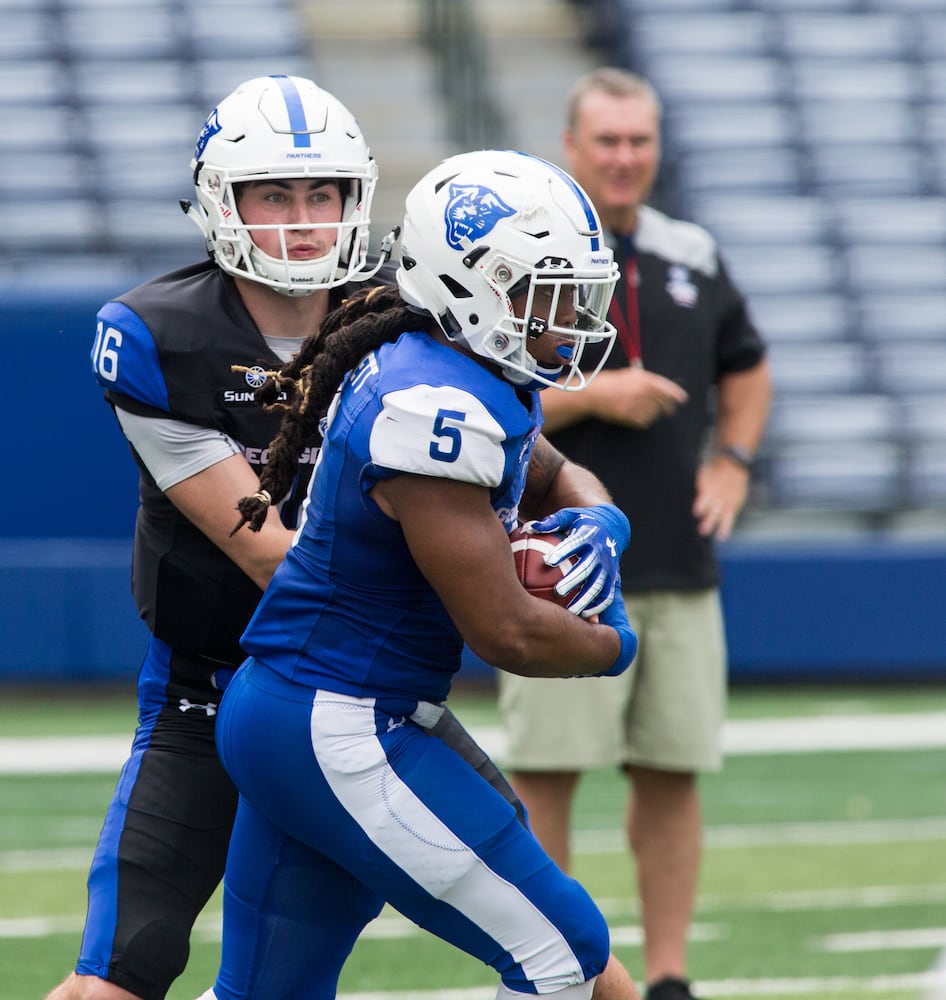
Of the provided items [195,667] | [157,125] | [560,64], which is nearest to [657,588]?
[195,667]

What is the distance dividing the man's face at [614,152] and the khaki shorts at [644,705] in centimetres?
99

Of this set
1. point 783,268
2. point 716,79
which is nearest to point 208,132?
point 783,268

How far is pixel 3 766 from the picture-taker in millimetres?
6961

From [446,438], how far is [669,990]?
2.04m

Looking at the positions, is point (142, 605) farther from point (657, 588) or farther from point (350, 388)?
point (657, 588)

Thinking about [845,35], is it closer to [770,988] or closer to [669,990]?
[770,988]

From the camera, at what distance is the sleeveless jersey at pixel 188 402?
3.02 metres

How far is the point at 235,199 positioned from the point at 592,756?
1722 millimetres

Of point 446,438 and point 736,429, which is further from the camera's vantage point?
point 736,429

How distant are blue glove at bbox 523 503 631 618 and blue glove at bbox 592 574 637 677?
5 centimetres

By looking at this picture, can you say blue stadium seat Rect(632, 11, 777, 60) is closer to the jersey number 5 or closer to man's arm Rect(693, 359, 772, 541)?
man's arm Rect(693, 359, 772, 541)

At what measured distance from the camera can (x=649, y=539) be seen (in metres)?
4.35

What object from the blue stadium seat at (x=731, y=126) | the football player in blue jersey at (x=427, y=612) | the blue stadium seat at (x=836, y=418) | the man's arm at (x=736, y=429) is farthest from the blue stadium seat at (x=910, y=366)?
the football player in blue jersey at (x=427, y=612)

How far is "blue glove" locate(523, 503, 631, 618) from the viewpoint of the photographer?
263 cm
